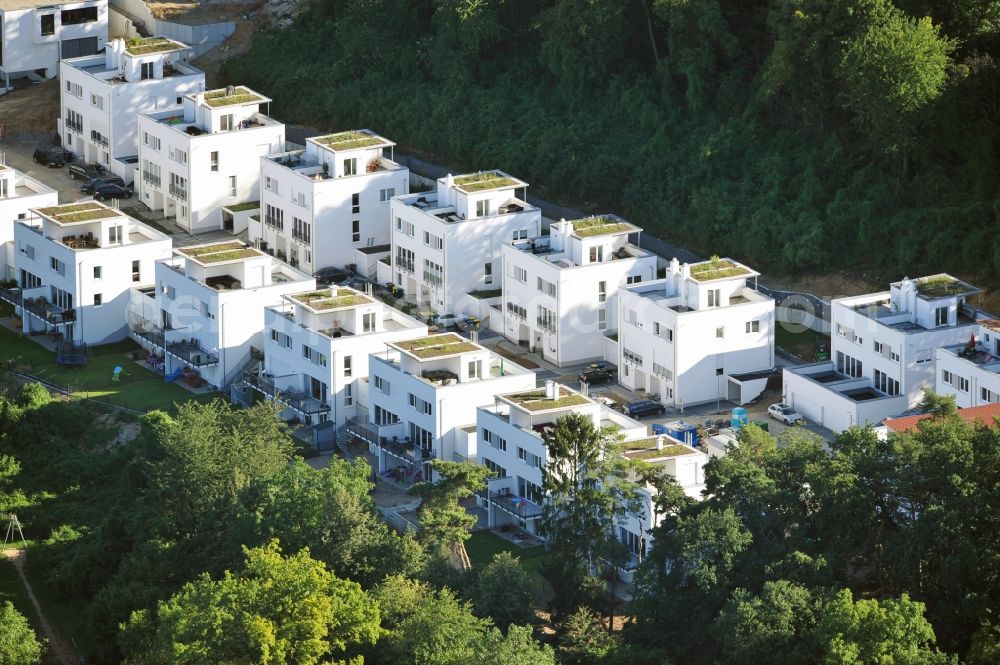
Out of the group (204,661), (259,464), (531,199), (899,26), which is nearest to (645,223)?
(531,199)

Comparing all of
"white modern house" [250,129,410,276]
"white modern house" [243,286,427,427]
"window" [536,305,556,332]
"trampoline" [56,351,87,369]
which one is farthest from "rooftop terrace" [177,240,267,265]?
"window" [536,305,556,332]

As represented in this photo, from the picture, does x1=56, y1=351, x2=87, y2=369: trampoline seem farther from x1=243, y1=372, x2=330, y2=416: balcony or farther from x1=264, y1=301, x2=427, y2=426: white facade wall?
x1=264, y1=301, x2=427, y2=426: white facade wall

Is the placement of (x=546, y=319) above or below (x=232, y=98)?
below

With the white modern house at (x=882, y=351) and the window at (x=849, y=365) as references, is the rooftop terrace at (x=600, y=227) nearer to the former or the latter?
the white modern house at (x=882, y=351)

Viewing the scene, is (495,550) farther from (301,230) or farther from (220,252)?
(301,230)

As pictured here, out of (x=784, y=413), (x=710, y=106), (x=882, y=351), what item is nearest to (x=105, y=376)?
(x=784, y=413)

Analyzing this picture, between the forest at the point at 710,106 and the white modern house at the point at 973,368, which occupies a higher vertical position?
the forest at the point at 710,106

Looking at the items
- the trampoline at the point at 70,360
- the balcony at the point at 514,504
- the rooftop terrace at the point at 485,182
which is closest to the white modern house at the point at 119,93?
the trampoline at the point at 70,360
